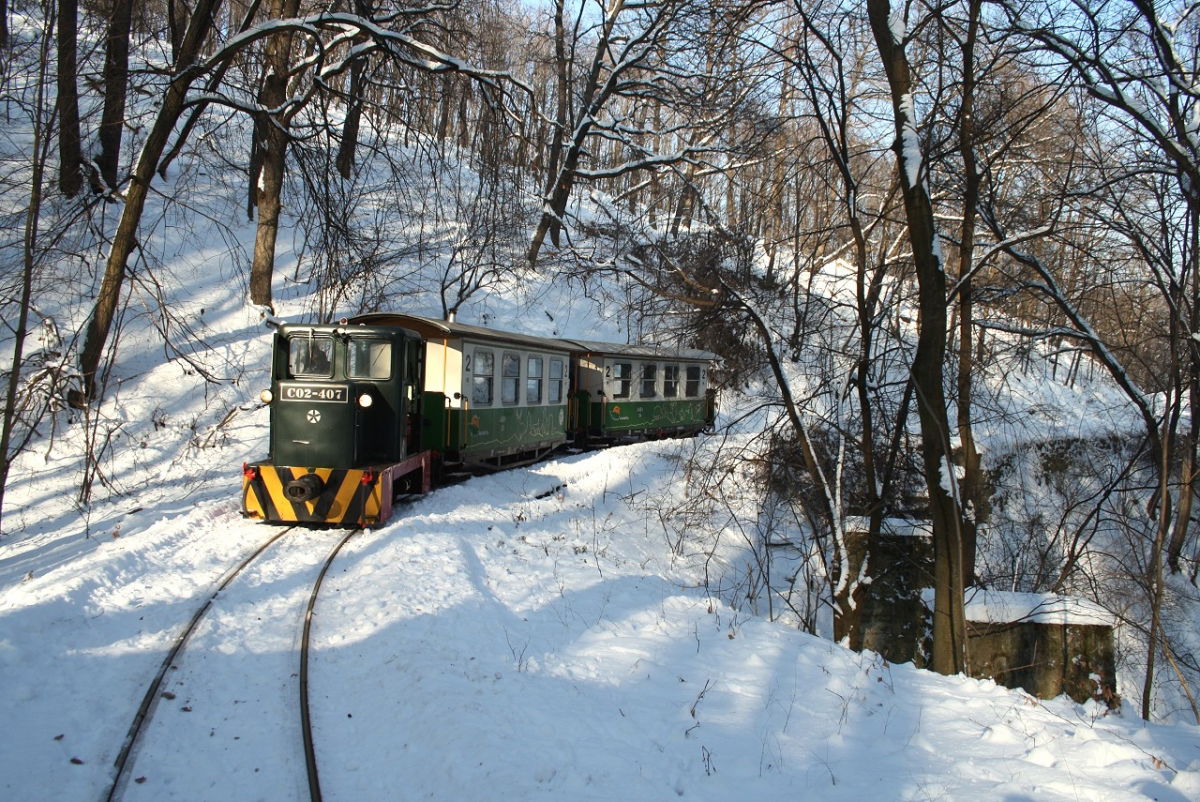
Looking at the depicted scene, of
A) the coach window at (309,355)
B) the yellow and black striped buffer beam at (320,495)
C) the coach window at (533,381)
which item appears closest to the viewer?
the yellow and black striped buffer beam at (320,495)

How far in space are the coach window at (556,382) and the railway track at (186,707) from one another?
8545 mm

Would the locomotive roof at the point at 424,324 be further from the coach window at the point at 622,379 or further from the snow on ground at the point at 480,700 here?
the coach window at the point at 622,379

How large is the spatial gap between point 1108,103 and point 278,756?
28.6 ft

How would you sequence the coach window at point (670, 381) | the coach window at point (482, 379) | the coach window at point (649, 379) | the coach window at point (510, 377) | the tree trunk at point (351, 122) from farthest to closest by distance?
1. the coach window at point (670, 381)
2. the coach window at point (649, 379)
3. the coach window at point (510, 377)
4. the coach window at point (482, 379)
5. the tree trunk at point (351, 122)

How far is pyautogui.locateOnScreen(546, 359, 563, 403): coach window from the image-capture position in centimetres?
1565

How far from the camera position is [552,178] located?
50.9 ft

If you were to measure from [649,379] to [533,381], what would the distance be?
5.29 meters

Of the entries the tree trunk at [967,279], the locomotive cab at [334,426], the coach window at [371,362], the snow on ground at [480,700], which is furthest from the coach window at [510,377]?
the tree trunk at [967,279]

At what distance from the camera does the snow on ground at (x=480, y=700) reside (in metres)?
4.11

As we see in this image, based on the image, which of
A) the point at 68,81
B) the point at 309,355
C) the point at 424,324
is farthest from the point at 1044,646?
the point at 68,81

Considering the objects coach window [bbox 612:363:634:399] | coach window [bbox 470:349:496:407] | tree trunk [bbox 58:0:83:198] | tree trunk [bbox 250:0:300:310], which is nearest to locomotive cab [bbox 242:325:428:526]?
coach window [bbox 470:349:496:407]

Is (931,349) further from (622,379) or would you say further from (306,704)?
(622,379)

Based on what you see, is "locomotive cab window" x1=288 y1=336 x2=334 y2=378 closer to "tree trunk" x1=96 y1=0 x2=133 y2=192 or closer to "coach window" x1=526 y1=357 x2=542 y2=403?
"tree trunk" x1=96 y1=0 x2=133 y2=192

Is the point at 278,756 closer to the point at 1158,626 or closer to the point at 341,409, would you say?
the point at 341,409
